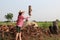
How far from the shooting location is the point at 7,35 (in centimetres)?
1401

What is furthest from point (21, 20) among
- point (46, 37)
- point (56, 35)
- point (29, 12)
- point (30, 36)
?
point (56, 35)

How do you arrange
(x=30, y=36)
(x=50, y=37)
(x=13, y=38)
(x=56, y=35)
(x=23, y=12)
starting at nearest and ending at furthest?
1. (x=23, y=12)
2. (x=13, y=38)
3. (x=30, y=36)
4. (x=50, y=37)
5. (x=56, y=35)

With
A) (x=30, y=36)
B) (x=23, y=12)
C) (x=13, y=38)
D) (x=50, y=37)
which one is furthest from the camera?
(x=50, y=37)

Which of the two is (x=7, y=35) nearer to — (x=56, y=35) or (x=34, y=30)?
(x=34, y=30)

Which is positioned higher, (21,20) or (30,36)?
(21,20)

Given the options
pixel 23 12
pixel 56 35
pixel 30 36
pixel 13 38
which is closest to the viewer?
pixel 23 12

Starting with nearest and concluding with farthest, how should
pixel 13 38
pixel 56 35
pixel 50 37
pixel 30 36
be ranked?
pixel 13 38 < pixel 30 36 < pixel 50 37 < pixel 56 35

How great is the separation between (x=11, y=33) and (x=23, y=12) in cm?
266

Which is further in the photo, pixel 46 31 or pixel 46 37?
pixel 46 31

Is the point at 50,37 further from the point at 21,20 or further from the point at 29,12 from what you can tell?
the point at 21,20

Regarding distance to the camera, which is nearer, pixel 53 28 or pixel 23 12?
pixel 23 12

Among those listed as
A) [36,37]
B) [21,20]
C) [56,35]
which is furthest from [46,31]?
[21,20]

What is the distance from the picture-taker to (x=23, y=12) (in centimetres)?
1213

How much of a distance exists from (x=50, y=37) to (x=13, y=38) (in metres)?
3.23
